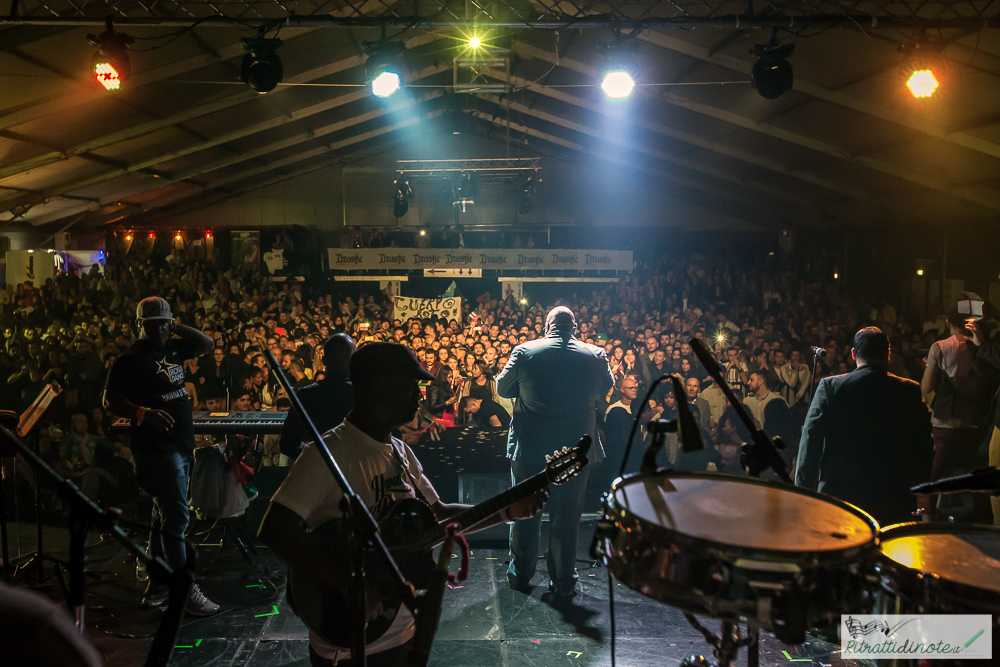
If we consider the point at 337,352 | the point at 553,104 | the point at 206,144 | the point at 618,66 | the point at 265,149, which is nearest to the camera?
the point at 337,352

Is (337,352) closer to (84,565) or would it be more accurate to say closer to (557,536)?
(557,536)

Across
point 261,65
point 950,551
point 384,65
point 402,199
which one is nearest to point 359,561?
point 950,551

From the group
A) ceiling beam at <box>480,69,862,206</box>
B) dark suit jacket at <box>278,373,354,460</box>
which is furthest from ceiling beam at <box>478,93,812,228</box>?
dark suit jacket at <box>278,373,354,460</box>

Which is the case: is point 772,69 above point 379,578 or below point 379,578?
above

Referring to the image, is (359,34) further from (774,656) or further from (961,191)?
(961,191)

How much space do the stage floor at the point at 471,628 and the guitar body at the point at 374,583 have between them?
63.4 inches

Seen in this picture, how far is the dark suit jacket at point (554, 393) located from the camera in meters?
3.93

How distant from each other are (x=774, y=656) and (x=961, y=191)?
8596mm

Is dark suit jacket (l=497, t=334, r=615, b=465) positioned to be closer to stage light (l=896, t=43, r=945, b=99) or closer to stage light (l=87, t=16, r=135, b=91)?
stage light (l=896, t=43, r=945, b=99)

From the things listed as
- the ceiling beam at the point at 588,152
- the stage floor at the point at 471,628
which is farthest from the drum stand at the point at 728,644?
the ceiling beam at the point at 588,152

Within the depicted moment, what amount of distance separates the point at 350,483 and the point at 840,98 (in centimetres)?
733

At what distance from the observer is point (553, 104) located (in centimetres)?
1057

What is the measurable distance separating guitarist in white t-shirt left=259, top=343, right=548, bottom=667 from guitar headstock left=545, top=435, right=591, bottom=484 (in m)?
0.30

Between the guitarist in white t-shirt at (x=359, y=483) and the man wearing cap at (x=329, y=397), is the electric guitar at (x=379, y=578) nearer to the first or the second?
the guitarist in white t-shirt at (x=359, y=483)
